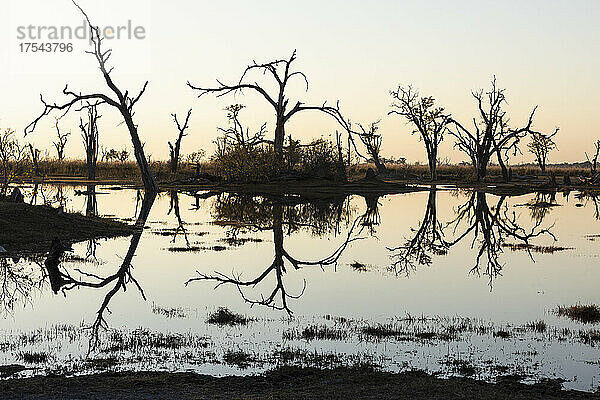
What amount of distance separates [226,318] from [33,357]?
3.74m

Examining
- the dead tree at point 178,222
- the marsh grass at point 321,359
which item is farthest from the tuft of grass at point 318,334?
the dead tree at point 178,222

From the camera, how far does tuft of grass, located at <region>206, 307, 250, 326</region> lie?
12.9 m

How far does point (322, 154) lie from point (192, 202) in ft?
55.4

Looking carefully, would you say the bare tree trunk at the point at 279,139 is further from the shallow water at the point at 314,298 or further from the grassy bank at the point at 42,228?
the grassy bank at the point at 42,228

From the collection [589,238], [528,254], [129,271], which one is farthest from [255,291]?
Result: [589,238]

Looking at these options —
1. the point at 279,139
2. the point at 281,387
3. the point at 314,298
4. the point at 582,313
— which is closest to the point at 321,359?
the point at 281,387

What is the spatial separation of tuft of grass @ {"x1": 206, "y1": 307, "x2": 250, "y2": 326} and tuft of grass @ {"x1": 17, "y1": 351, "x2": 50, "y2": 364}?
320 centimetres

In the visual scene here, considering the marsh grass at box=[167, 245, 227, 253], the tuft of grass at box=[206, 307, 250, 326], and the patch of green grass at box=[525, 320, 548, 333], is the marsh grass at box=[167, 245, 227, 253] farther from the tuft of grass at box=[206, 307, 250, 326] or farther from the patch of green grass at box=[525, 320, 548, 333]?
the patch of green grass at box=[525, 320, 548, 333]

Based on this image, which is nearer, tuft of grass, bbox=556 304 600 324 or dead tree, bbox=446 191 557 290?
tuft of grass, bbox=556 304 600 324

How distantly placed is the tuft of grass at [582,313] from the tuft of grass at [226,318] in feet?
19.3

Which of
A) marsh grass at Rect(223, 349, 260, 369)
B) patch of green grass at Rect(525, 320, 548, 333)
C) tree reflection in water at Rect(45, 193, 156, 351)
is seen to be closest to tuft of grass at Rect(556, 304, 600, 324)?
patch of green grass at Rect(525, 320, 548, 333)

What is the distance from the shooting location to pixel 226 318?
43.1ft

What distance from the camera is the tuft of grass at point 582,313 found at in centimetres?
1338

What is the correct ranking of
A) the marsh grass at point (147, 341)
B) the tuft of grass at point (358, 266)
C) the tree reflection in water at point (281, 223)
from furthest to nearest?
the tuft of grass at point (358, 266) → the tree reflection in water at point (281, 223) → the marsh grass at point (147, 341)
